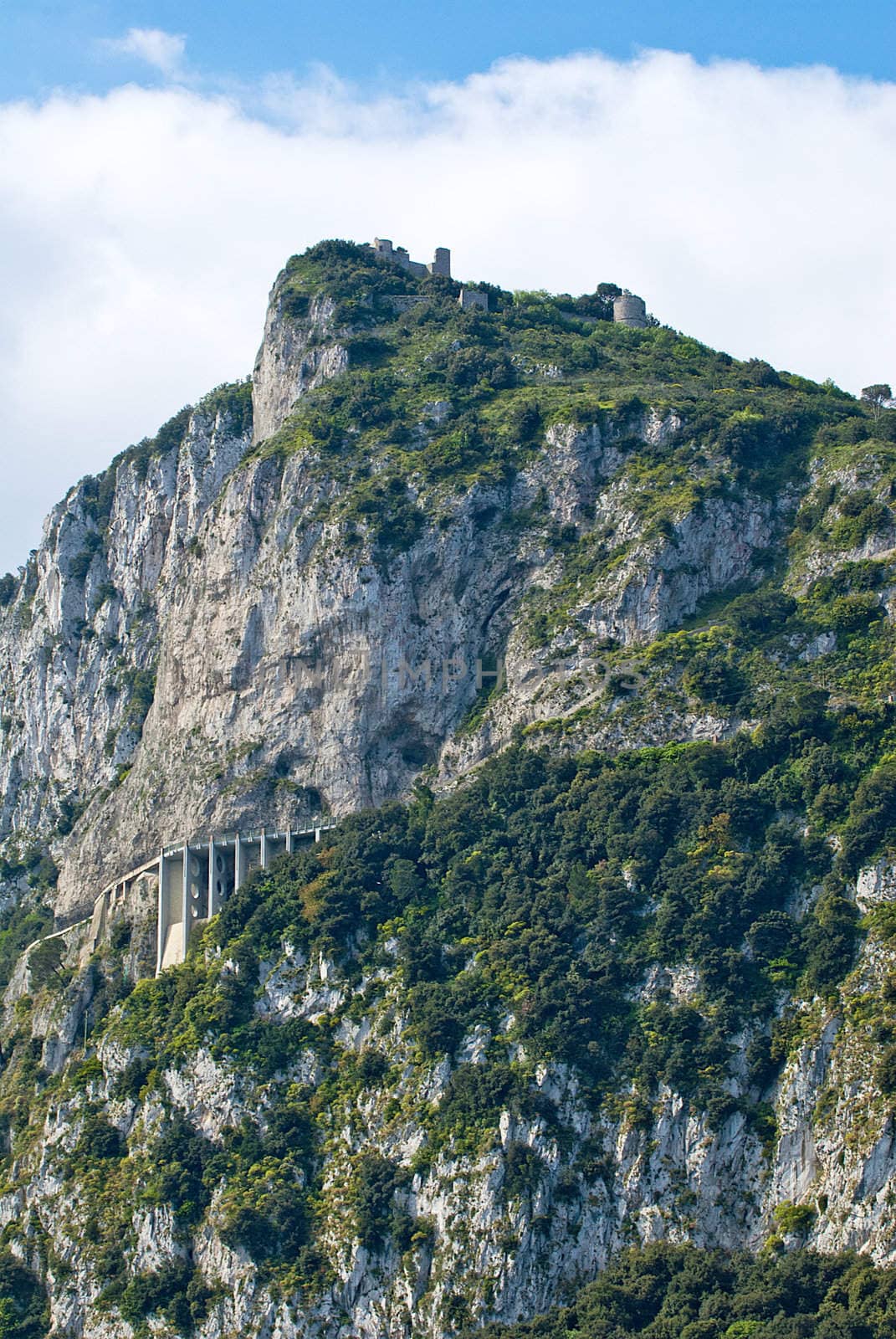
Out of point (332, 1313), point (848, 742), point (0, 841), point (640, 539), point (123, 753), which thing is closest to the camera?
point (332, 1313)

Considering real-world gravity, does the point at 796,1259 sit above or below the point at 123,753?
below

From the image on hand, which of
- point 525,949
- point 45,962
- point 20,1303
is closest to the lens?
point 525,949

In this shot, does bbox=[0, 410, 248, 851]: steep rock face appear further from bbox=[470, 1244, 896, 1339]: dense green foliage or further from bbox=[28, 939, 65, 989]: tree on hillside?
bbox=[470, 1244, 896, 1339]: dense green foliage

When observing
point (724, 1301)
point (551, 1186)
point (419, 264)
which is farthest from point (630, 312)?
point (724, 1301)

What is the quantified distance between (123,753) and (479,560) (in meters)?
25.0

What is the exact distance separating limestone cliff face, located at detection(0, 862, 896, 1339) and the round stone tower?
50.8 m

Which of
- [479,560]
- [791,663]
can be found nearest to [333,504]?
[479,560]

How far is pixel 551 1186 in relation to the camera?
3159 inches

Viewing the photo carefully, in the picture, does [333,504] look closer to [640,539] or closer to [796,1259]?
[640,539]

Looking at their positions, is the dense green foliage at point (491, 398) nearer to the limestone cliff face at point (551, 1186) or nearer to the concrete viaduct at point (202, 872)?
the concrete viaduct at point (202, 872)

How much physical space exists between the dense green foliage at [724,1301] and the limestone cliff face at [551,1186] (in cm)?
114

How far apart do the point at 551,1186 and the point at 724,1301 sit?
26.8 feet

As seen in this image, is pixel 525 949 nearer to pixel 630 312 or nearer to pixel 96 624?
pixel 96 624

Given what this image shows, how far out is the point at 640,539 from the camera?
100m
